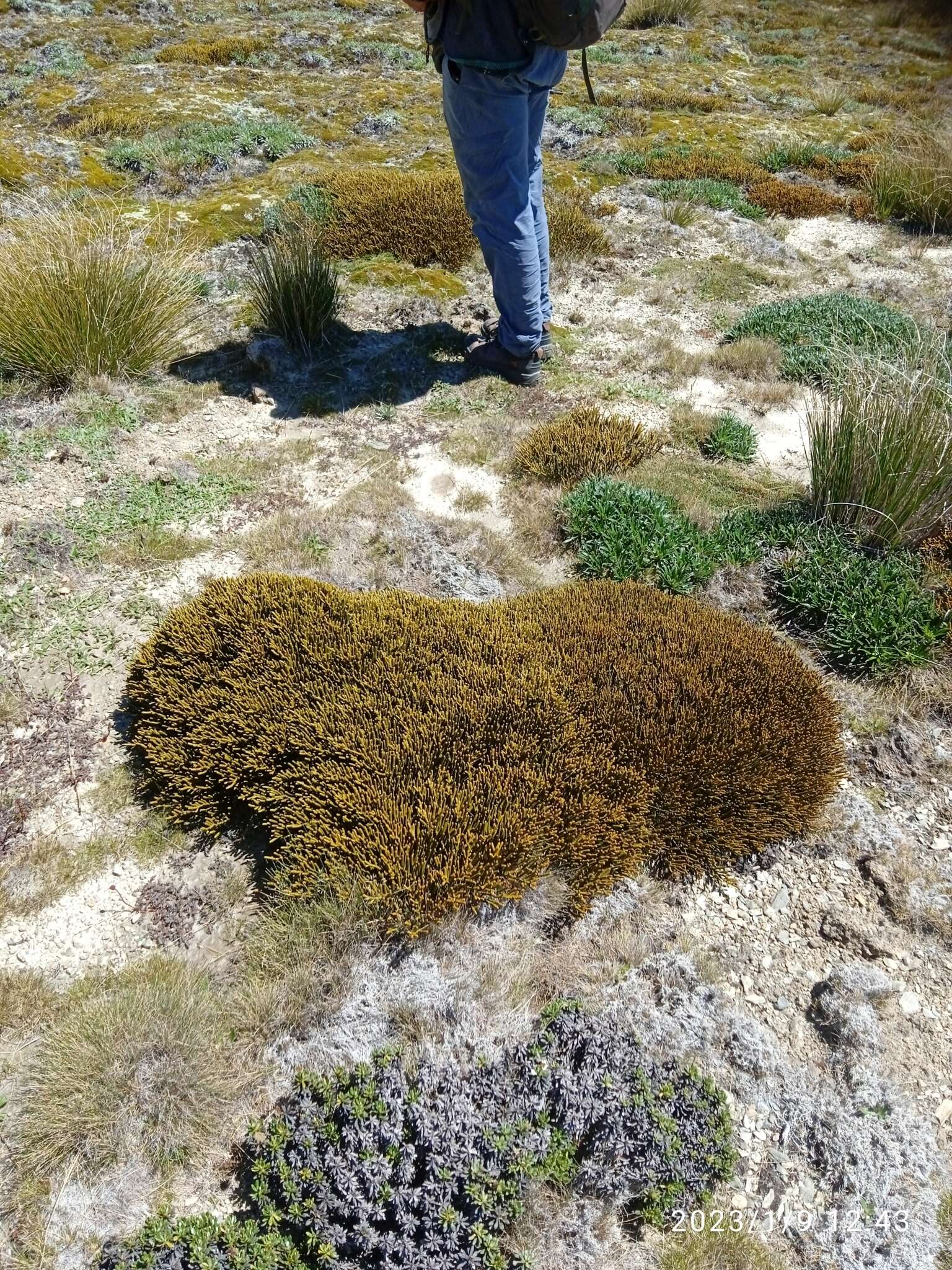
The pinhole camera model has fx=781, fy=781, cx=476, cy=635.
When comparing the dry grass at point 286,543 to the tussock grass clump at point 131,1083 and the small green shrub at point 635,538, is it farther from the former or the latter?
the tussock grass clump at point 131,1083

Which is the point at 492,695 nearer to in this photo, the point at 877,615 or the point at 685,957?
the point at 685,957

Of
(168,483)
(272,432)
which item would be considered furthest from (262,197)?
(168,483)

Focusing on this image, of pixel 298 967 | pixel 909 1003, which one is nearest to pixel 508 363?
pixel 298 967

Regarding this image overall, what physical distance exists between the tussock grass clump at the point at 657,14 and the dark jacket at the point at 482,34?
1663cm

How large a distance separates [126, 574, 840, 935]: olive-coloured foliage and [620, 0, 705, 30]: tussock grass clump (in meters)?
19.3

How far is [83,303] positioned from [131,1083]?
4733mm

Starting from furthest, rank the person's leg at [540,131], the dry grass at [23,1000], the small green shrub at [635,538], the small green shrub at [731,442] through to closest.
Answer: the small green shrub at [731,442], the person's leg at [540,131], the small green shrub at [635,538], the dry grass at [23,1000]

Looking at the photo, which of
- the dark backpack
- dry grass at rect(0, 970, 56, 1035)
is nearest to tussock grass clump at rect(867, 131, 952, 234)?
the dark backpack

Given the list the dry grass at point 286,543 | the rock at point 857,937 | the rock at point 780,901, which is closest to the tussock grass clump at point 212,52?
the dry grass at point 286,543

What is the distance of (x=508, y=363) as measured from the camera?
19.0 feet

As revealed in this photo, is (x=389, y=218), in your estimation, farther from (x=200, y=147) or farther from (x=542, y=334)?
(x=200, y=147)

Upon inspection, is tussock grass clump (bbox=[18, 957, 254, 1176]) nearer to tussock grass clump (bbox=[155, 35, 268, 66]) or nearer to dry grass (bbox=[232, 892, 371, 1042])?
dry grass (bbox=[232, 892, 371, 1042])

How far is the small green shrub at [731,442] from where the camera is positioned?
17.2ft

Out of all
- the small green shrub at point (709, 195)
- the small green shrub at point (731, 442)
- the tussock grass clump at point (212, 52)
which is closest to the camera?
the small green shrub at point (731, 442)
